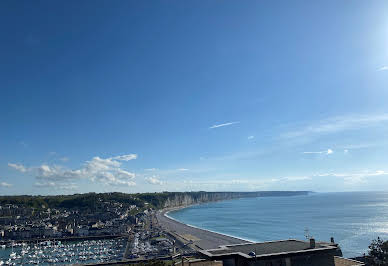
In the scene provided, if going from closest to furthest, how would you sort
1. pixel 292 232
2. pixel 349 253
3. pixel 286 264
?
pixel 286 264 < pixel 349 253 < pixel 292 232

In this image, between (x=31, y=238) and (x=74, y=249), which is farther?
(x=31, y=238)

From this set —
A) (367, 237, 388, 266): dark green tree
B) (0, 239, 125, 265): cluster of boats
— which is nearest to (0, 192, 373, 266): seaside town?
(0, 239, 125, 265): cluster of boats

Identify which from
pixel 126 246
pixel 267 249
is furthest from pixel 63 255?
pixel 267 249

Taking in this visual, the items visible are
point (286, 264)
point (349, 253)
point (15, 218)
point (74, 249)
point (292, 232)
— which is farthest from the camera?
point (15, 218)

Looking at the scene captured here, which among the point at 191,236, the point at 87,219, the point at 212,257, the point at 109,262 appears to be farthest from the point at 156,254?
the point at 87,219

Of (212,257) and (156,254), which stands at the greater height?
(212,257)

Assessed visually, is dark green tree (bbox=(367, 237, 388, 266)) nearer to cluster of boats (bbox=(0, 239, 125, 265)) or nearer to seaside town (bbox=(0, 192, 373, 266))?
seaside town (bbox=(0, 192, 373, 266))

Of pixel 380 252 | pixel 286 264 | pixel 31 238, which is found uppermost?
pixel 286 264

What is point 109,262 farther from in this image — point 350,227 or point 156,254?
point 350,227

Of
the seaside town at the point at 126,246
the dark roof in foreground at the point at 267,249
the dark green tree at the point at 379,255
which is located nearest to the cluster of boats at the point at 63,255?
the seaside town at the point at 126,246
